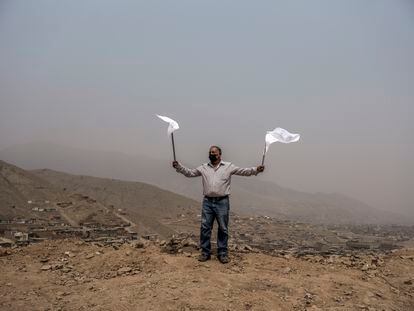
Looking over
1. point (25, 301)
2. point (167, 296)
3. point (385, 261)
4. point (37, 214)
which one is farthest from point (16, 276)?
point (37, 214)

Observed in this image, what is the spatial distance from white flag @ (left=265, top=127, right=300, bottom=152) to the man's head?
867 mm

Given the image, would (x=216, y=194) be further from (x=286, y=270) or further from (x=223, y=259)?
(x=286, y=270)

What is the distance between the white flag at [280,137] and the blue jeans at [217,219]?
1.26m

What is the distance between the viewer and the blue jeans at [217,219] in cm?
721

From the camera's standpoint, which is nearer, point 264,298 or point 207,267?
point 264,298

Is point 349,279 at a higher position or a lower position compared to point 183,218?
higher

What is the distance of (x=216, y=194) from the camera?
7168 millimetres

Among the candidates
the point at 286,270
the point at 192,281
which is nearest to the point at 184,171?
the point at 192,281

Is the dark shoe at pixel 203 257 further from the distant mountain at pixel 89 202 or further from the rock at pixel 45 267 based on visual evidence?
the distant mountain at pixel 89 202

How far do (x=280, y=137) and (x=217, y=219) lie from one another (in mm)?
1798

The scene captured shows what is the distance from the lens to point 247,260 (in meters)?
7.60

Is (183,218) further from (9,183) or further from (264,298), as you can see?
(264,298)

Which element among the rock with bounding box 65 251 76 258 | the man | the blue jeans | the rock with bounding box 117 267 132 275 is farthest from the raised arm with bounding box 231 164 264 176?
the rock with bounding box 65 251 76 258

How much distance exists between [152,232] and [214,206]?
33.4 metres
